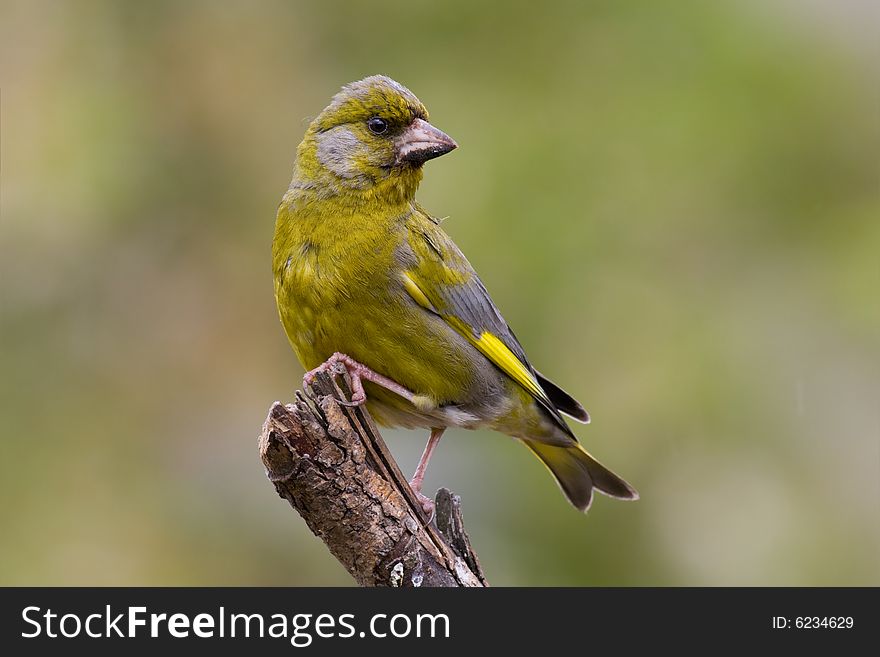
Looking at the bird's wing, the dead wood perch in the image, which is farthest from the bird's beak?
the dead wood perch

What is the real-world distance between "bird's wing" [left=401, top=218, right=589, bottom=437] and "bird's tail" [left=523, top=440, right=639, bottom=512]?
0.28 meters

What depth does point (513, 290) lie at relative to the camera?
636 centimetres

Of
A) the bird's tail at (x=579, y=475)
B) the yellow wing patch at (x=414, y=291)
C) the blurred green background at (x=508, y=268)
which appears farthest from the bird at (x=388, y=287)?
the blurred green background at (x=508, y=268)

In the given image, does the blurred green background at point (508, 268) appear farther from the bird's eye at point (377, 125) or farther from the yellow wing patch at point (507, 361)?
the bird's eye at point (377, 125)

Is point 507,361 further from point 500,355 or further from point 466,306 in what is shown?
point 466,306

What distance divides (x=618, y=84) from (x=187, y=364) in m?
3.04

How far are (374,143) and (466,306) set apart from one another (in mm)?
726

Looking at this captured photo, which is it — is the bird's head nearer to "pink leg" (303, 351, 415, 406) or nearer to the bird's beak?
the bird's beak

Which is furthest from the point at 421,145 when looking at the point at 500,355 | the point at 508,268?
the point at 508,268

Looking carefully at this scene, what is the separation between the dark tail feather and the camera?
494cm

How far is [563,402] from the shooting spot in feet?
16.4

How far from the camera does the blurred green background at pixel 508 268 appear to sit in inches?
240

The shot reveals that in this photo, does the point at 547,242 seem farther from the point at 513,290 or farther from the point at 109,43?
the point at 109,43
